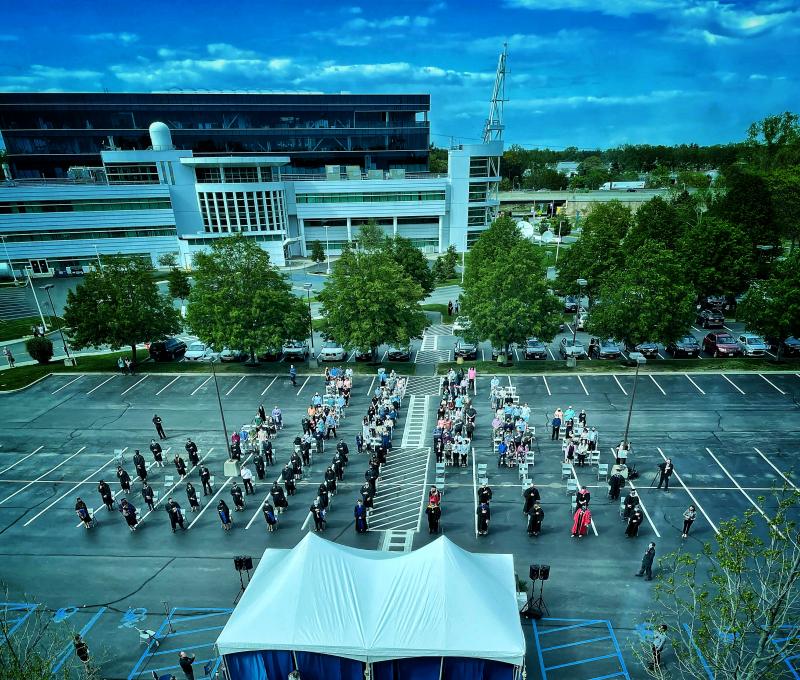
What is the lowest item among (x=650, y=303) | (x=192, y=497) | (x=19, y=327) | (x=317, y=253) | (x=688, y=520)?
(x=19, y=327)

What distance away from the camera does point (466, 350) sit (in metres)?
34.8

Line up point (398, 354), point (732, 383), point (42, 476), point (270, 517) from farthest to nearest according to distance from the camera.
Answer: point (398, 354), point (732, 383), point (42, 476), point (270, 517)

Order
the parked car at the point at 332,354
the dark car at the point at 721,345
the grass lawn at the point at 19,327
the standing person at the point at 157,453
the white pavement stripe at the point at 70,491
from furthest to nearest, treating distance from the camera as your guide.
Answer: the grass lawn at the point at 19,327 → the parked car at the point at 332,354 → the dark car at the point at 721,345 → the standing person at the point at 157,453 → the white pavement stripe at the point at 70,491

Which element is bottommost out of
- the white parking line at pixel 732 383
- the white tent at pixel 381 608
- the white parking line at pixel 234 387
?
the white parking line at pixel 234 387

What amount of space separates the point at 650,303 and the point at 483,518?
1916cm

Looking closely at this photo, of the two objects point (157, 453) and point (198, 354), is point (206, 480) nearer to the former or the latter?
point (157, 453)

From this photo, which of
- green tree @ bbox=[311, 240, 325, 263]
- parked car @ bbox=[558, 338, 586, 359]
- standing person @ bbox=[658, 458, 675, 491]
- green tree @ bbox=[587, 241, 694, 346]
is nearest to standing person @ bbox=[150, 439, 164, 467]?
standing person @ bbox=[658, 458, 675, 491]

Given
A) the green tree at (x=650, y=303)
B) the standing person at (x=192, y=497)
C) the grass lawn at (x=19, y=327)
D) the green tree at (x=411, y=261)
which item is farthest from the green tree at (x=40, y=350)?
the green tree at (x=650, y=303)

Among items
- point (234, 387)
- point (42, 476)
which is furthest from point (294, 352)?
point (42, 476)

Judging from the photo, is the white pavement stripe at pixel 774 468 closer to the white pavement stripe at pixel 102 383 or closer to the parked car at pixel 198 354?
the parked car at pixel 198 354

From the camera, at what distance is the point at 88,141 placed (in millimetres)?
85250

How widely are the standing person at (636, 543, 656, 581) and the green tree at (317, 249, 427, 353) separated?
64.0 ft

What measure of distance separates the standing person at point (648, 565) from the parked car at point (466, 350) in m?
19.8

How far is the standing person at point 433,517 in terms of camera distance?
58.7 ft
